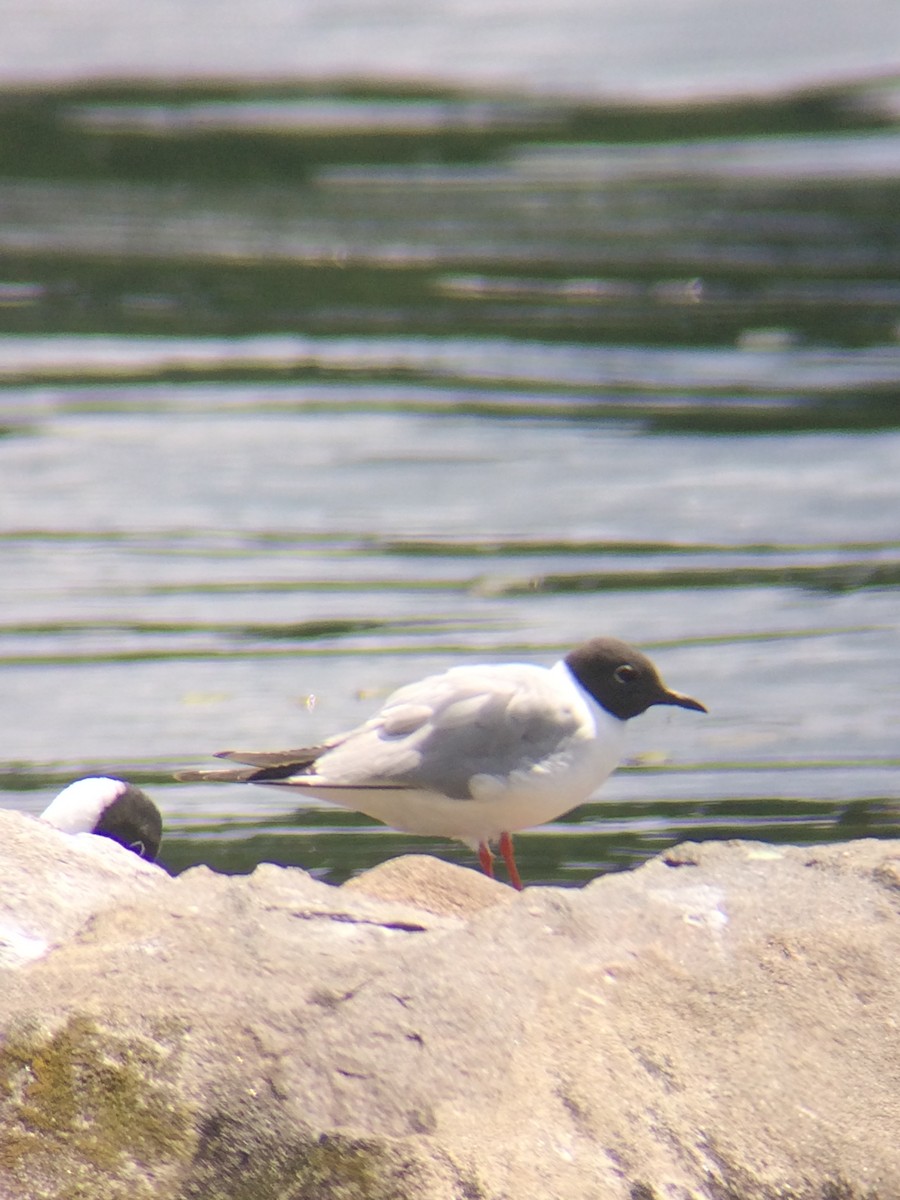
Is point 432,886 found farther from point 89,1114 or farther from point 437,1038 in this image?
point 89,1114

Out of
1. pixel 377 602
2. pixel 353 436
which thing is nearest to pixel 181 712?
pixel 377 602

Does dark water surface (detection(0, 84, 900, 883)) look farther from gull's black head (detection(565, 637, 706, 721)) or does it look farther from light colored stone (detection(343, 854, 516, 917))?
light colored stone (detection(343, 854, 516, 917))

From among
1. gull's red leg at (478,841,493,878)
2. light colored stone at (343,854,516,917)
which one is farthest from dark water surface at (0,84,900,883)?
light colored stone at (343,854,516,917)

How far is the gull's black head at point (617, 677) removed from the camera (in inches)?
268

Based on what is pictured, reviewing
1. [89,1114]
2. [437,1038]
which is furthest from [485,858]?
[89,1114]

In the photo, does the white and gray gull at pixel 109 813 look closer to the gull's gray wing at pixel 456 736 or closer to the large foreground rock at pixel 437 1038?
the gull's gray wing at pixel 456 736

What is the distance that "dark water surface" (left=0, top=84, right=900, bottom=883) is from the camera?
8359mm

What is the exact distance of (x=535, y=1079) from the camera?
3965 millimetres

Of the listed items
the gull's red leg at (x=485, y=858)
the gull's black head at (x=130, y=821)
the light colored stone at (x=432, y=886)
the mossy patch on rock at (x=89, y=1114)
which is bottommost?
the gull's red leg at (x=485, y=858)

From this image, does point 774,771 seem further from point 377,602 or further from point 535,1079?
point 535,1079

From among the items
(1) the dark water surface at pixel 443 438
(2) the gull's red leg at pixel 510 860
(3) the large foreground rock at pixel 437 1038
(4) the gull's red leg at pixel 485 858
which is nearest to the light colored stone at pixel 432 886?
(3) the large foreground rock at pixel 437 1038

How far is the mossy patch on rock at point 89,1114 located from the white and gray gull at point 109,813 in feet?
7.86

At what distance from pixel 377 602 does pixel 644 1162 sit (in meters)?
6.07

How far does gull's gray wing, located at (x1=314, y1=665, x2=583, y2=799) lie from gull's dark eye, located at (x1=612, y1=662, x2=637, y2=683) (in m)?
0.31
